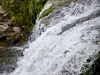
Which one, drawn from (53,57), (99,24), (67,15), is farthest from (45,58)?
(67,15)

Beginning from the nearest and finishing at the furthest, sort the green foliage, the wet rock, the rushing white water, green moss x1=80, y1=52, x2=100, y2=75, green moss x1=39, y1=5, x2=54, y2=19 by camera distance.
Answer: green moss x1=80, y1=52, x2=100, y2=75, the rushing white water, green moss x1=39, y1=5, x2=54, y2=19, the wet rock, the green foliage

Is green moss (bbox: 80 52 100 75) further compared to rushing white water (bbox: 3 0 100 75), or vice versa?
rushing white water (bbox: 3 0 100 75)

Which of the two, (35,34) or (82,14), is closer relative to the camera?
(82,14)

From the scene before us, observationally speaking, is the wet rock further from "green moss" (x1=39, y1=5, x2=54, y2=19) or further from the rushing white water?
the rushing white water

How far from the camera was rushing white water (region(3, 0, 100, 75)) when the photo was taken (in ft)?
16.3

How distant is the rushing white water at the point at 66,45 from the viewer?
4969 millimetres

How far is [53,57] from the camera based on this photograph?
5.63 metres

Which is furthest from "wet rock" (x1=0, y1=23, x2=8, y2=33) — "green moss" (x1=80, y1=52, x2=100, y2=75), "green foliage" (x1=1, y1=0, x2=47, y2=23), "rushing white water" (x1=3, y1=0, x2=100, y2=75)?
"green moss" (x1=80, y1=52, x2=100, y2=75)

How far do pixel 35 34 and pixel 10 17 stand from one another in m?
2.14

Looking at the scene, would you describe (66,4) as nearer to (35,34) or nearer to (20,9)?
(35,34)

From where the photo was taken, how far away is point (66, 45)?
18.5 feet

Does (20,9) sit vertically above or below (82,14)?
above

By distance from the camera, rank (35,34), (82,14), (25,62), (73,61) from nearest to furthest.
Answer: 1. (73,61)
2. (25,62)
3. (82,14)
4. (35,34)

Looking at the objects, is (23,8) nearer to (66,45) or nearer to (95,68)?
(66,45)
